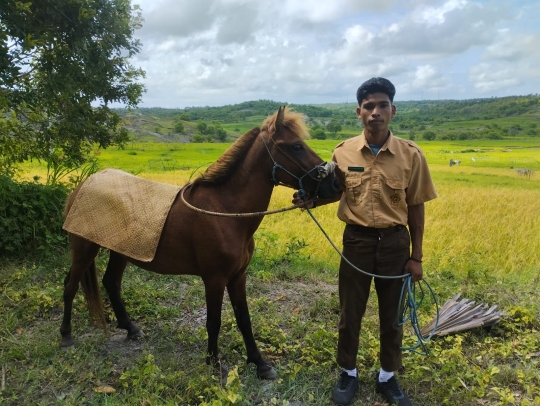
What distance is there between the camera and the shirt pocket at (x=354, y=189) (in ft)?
8.24

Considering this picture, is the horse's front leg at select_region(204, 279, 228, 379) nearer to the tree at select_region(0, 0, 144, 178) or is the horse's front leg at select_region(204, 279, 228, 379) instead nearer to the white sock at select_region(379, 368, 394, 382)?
the white sock at select_region(379, 368, 394, 382)

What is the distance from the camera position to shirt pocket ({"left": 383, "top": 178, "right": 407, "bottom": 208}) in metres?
2.42

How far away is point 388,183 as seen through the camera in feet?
7.94

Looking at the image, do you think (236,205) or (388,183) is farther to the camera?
(236,205)

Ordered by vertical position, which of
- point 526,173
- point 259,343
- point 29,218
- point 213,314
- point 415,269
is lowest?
point 526,173

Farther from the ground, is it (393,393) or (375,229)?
(375,229)

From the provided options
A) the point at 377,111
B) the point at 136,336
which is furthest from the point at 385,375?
the point at 136,336

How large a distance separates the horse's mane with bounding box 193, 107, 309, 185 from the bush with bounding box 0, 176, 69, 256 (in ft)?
12.3

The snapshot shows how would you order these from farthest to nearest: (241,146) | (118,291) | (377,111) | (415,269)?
(118,291) < (241,146) < (415,269) < (377,111)

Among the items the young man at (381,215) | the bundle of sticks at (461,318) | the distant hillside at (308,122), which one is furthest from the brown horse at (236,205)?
the bundle of sticks at (461,318)

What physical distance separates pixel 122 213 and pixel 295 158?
1.56m

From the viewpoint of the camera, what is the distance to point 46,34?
14.9 ft

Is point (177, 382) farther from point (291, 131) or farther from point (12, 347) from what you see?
point (291, 131)

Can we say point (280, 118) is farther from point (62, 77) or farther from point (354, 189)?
point (62, 77)
